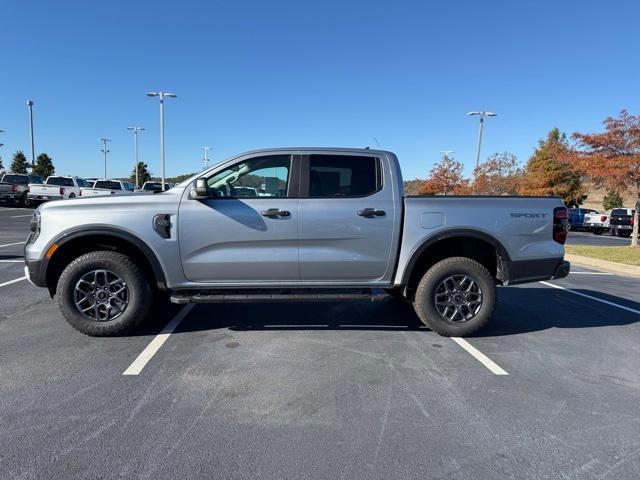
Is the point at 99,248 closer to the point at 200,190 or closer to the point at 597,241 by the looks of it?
the point at 200,190

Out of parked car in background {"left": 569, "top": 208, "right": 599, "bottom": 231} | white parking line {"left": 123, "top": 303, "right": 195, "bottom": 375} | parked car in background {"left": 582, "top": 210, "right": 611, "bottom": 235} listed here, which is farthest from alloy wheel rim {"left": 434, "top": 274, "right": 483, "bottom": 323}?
parked car in background {"left": 569, "top": 208, "right": 599, "bottom": 231}

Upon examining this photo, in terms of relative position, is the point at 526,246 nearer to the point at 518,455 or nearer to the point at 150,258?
the point at 518,455

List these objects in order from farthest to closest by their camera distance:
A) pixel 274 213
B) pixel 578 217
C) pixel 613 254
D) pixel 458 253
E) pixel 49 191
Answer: pixel 578 217 → pixel 49 191 → pixel 613 254 → pixel 458 253 → pixel 274 213

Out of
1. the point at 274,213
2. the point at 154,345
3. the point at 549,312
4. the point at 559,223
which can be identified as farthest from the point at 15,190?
the point at 559,223

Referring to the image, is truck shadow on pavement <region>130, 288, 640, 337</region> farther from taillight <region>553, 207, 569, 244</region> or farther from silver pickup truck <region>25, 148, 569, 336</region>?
taillight <region>553, 207, 569, 244</region>

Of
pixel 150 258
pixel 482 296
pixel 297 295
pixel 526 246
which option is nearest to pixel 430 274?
pixel 482 296

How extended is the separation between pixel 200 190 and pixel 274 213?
76cm

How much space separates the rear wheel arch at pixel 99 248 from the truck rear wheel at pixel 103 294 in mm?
132

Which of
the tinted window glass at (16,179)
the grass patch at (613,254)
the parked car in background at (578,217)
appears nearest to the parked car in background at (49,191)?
the tinted window glass at (16,179)

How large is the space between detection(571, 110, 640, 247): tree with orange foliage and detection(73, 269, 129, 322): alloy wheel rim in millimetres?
15729

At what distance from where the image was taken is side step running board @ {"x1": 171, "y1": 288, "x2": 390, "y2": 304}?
4.40 meters

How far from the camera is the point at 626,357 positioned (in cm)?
439

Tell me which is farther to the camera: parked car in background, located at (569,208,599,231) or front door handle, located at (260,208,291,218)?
parked car in background, located at (569,208,599,231)

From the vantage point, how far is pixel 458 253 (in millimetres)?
4973
